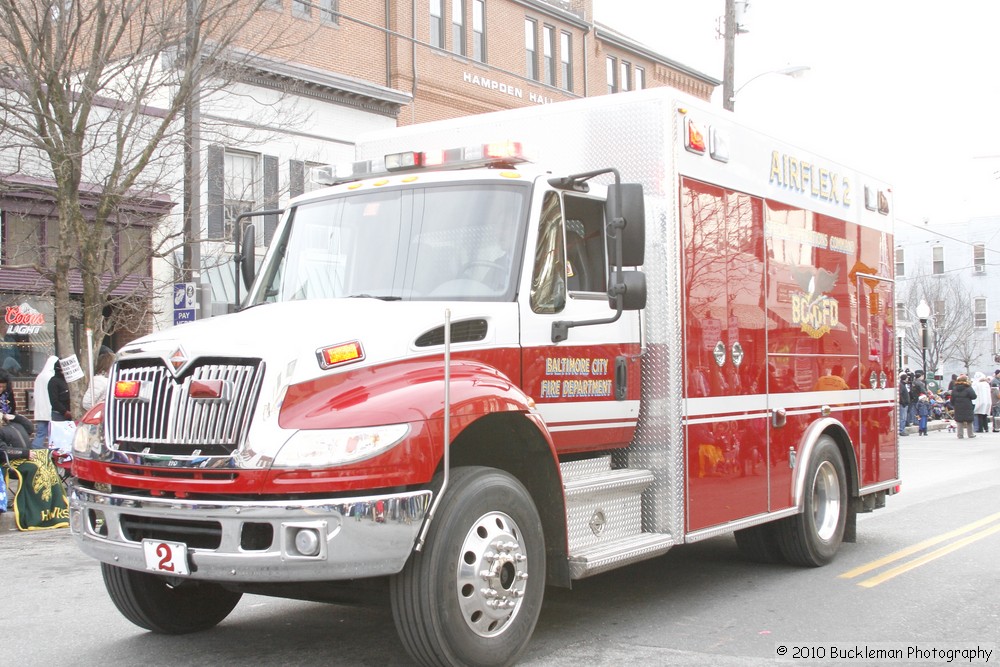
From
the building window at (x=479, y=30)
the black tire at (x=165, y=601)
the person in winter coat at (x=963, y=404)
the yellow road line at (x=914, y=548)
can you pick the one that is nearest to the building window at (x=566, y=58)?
the building window at (x=479, y=30)

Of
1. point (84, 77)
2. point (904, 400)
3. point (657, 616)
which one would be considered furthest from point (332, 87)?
point (657, 616)

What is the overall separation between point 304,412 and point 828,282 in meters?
5.39

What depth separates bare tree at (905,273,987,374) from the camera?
5884 cm

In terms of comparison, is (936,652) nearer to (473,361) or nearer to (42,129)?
(473,361)

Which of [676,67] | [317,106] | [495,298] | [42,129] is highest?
[676,67]

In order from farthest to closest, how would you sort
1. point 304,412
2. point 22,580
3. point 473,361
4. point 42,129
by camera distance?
point 42,129 → point 22,580 → point 473,361 → point 304,412

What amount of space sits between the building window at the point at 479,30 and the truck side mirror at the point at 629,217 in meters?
26.2

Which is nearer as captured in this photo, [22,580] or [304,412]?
[304,412]

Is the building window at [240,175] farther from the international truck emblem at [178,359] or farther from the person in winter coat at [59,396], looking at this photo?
the international truck emblem at [178,359]

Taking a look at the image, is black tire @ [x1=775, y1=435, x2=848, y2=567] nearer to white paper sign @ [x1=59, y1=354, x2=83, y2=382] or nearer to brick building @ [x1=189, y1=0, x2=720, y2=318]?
white paper sign @ [x1=59, y1=354, x2=83, y2=382]

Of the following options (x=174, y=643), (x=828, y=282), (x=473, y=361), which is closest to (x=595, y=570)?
(x=473, y=361)

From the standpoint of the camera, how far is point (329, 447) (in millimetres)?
4855

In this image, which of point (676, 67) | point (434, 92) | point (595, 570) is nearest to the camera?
point (595, 570)

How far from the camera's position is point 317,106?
2544cm
